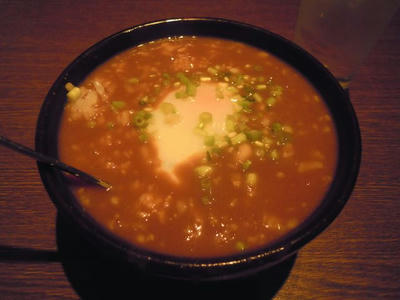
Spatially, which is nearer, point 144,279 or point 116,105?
point 144,279

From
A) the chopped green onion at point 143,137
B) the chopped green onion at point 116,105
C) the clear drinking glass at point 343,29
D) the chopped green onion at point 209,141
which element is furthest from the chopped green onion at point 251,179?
the clear drinking glass at point 343,29

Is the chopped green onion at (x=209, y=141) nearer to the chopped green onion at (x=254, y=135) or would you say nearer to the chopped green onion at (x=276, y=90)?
the chopped green onion at (x=254, y=135)

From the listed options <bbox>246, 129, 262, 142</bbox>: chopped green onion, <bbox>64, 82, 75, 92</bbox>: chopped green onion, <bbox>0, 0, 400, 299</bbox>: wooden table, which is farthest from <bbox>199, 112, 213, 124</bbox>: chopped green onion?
<bbox>0, 0, 400, 299</bbox>: wooden table

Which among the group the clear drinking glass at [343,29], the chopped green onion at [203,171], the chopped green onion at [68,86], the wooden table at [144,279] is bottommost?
the wooden table at [144,279]

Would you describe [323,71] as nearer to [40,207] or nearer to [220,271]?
[220,271]

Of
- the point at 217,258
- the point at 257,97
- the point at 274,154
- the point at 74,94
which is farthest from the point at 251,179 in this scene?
the point at 74,94

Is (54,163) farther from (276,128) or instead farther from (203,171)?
(276,128)

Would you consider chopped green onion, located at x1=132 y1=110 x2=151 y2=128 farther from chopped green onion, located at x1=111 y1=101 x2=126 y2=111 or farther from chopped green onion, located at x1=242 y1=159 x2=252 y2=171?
chopped green onion, located at x1=242 y1=159 x2=252 y2=171

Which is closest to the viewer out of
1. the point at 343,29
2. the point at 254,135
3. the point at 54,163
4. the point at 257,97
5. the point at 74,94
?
the point at 54,163
